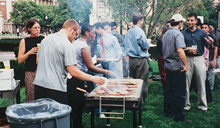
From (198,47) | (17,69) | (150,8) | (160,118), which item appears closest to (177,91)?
(160,118)

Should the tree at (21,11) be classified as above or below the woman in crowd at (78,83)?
above

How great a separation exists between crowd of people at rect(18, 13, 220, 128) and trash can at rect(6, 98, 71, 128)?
0.47 m

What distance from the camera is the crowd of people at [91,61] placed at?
9.60 ft

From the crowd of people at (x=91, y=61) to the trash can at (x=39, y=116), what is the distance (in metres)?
0.47

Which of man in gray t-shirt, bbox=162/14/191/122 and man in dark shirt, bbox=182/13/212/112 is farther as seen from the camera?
man in dark shirt, bbox=182/13/212/112

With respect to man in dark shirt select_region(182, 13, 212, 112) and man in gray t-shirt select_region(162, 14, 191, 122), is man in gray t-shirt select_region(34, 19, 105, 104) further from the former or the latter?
man in dark shirt select_region(182, 13, 212, 112)

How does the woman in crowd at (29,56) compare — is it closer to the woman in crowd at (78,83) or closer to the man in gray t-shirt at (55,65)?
the woman in crowd at (78,83)

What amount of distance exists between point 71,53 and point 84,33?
1.40 meters

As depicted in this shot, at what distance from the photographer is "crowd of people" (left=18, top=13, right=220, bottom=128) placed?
293 centimetres

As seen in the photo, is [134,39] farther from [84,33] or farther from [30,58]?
[30,58]

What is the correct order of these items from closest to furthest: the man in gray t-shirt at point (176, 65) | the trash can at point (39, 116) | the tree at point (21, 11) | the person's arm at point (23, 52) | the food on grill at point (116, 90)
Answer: the trash can at point (39, 116) < the food on grill at point (116, 90) < the person's arm at point (23, 52) < the man in gray t-shirt at point (176, 65) < the tree at point (21, 11)

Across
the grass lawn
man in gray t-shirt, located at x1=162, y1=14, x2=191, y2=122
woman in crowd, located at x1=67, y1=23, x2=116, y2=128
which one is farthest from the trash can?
man in gray t-shirt, located at x1=162, y1=14, x2=191, y2=122

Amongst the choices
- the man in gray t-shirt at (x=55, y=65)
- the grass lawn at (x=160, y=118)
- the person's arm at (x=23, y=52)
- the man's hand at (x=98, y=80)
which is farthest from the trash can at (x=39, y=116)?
the grass lawn at (x=160, y=118)

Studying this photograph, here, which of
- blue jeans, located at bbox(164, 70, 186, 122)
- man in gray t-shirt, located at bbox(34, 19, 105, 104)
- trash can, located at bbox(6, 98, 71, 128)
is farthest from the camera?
blue jeans, located at bbox(164, 70, 186, 122)
